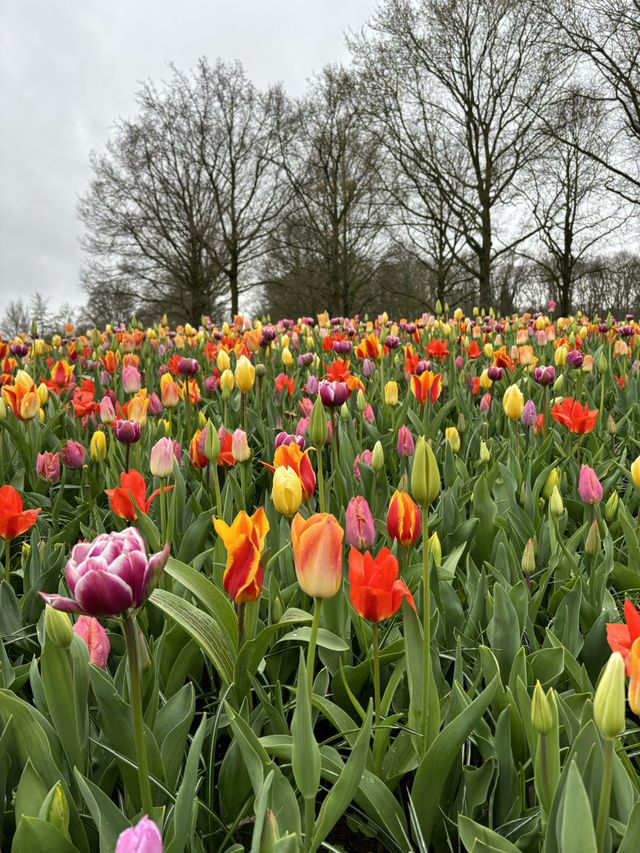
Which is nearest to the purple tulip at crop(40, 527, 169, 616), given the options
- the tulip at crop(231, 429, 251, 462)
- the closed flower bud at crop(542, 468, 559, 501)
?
the tulip at crop(231, 429, 251, 462)

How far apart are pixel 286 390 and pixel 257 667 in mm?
2099

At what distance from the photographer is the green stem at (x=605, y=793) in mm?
546

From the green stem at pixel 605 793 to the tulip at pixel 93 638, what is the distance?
2.30 feet

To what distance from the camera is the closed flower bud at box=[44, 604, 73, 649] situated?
714 mm

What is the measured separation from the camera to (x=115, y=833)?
68cm

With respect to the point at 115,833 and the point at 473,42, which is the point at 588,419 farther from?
the point at 473,42

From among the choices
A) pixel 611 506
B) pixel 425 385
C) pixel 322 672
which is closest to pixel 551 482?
pixel 611 506

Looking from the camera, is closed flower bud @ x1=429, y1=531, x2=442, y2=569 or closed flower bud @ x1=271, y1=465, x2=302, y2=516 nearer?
closed flower bud @ x1=271, y1=465, x2=302, y2=516

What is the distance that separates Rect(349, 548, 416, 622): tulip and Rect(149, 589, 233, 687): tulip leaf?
0.28 meters

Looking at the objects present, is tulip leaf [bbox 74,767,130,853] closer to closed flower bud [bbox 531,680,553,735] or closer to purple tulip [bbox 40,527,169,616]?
purple tulip [bbox 40,527,169,616]

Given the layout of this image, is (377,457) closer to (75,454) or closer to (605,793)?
(75,454)

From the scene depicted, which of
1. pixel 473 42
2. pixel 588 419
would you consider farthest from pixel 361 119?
pixel 588 419

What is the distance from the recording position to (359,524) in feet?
3.69

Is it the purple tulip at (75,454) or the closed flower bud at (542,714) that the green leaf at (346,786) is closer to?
the closed flower bud at (542,714)
